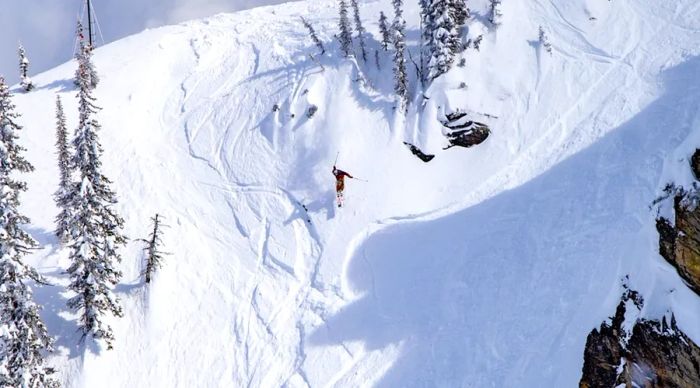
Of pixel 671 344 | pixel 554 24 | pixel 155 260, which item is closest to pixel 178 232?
pixel 155 260

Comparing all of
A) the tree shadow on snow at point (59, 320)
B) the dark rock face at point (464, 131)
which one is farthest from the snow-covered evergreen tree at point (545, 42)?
the tree shadow on snow at point (59, 320)

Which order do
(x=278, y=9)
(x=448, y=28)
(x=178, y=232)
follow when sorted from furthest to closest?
(x=278, y=9)
(x=448, y=28)
(x=178, y=232)

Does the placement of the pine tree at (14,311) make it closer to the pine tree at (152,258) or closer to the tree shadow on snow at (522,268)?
the pine tree at (152,258)

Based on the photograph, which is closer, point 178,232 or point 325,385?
point 325,385

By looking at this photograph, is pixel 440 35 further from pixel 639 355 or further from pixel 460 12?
pixel 639 355

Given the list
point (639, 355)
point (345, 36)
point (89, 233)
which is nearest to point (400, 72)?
point (345, 36)

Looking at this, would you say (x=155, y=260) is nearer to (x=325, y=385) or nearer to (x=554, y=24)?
(x=325, y=385)

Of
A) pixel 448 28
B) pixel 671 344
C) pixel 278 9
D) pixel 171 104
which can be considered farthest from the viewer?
pixel 278 9
